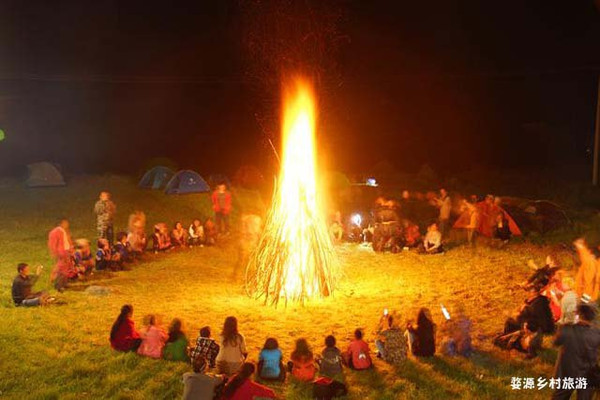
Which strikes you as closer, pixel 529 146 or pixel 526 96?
pixel 529 146

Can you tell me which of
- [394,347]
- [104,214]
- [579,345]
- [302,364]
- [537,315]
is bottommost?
[302,364]

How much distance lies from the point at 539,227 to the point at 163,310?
11766 millimetres

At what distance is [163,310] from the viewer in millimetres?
11867

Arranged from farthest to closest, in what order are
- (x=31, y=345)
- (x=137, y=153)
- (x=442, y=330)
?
(x=137, y=153)
(x=442, y=330)
(x=31, y=345)

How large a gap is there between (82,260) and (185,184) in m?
11.0

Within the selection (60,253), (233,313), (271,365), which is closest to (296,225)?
(233,313)

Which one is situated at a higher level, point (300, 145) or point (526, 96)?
point (526, 96)

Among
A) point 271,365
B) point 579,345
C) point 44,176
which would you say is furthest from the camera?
point 44,176

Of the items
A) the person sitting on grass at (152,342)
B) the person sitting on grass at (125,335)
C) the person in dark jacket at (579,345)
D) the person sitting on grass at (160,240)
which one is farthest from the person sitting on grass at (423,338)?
the person sitting on grass at (160,240)

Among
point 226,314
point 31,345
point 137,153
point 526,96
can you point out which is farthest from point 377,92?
point 31,345

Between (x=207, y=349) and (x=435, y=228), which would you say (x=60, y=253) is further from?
(x=435, y=228)

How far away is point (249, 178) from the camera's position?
28.3 metres

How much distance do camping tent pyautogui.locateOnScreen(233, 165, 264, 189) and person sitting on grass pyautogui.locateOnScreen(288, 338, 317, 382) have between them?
19.4 m

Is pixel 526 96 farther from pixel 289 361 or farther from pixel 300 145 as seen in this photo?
pixel 289 361
